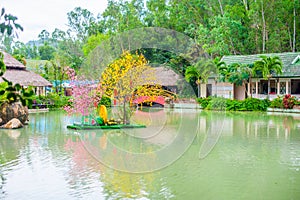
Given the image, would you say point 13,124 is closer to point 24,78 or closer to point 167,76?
point 24,78

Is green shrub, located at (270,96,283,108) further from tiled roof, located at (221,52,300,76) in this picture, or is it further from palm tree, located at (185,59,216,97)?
palm tree, located at (185,59,216,97)

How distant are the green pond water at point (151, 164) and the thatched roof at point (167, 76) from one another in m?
13.9

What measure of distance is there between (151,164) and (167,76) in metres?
20.0

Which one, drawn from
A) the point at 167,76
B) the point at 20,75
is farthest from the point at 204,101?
the point at 20,75

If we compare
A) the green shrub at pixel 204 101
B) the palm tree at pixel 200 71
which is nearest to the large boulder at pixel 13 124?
the green shrub at pixel 204 101

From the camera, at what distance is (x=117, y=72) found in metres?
14.4

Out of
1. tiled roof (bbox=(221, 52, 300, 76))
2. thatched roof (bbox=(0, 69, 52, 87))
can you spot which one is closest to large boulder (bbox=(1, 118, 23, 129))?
thatched roof (bbox=(0, 69, 52, 87))

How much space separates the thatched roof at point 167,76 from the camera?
91.3 ft

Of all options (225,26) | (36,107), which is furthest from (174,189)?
(225,26)

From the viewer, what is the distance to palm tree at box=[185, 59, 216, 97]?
2552cm

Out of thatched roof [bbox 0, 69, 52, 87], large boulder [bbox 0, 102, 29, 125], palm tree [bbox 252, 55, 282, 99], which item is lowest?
large boulder [bbox 0, 102, 29, 125]

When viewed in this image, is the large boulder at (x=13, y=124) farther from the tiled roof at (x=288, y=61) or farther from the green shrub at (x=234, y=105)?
the tiled roof at (x=288, y=61)

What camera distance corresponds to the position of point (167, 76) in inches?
1114

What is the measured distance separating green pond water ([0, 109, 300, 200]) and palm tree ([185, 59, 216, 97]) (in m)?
11.6
